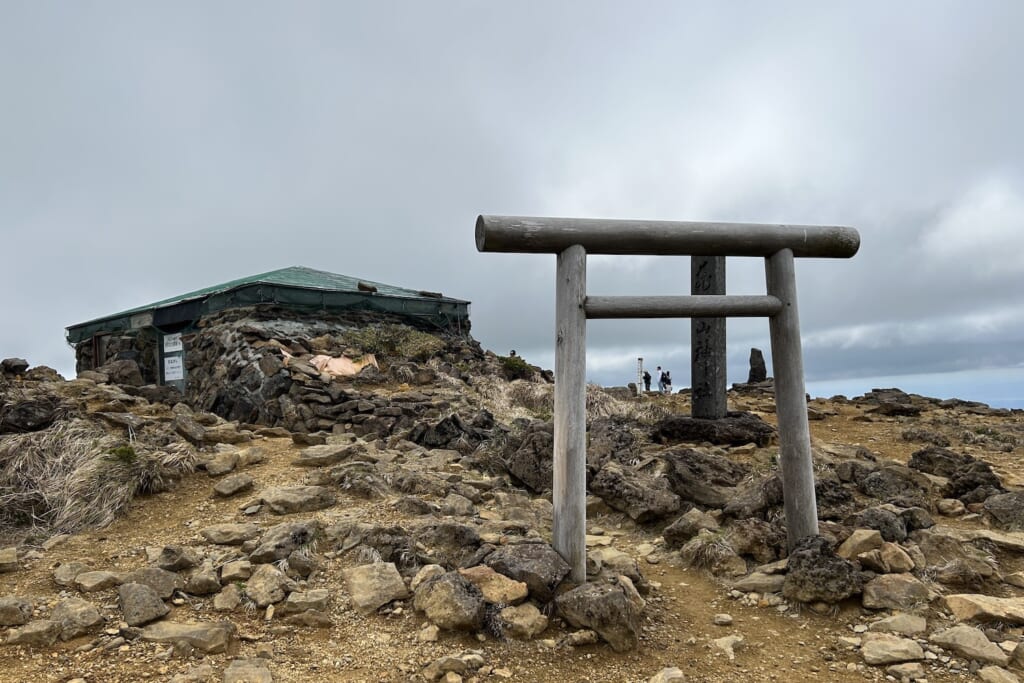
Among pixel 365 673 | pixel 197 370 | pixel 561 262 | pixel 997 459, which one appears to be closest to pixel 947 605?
pixel 561 262

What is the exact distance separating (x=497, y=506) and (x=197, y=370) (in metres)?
11.4

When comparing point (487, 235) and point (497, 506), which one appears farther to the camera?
point (497, 506)

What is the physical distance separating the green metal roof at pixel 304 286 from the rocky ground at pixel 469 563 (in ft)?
28.5

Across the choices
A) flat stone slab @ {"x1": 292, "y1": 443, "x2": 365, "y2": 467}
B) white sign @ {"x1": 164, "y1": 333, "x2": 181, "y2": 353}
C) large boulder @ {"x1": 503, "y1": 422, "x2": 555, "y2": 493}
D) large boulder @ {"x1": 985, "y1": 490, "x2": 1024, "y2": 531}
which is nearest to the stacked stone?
white sign @ {"x1": 164, "y1": 333, "x2": 181, "y2": 353}

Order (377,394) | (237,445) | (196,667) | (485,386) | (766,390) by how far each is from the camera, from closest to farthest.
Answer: (196,667) → (237,445) → (377,394) → (485,386) → (766,390)

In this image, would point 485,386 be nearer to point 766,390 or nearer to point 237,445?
point 237,445

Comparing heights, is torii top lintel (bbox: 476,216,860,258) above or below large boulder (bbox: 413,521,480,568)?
above

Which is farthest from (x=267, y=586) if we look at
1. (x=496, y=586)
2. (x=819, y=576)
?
(x=819, y=576)

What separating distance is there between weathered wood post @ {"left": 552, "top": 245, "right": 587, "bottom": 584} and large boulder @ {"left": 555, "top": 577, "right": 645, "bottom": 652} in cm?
34

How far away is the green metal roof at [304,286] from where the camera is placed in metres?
17.1

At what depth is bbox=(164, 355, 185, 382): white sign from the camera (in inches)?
648

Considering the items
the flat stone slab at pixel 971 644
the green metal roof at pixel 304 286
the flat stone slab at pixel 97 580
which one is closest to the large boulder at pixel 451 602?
the flat stone slab at pixel 97 580

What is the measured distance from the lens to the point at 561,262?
201 inches

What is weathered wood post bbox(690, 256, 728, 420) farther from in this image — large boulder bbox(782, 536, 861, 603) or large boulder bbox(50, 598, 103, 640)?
large boulder bbox(50, 598, 103, 640)
